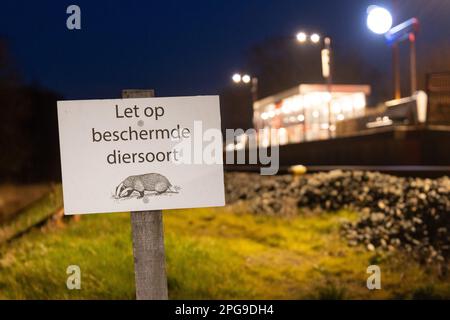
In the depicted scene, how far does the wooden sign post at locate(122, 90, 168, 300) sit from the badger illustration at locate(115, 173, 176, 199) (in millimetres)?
220

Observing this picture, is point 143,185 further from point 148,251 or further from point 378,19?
point 378,19

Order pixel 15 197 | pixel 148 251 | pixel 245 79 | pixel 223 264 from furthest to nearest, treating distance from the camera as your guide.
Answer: pixel 15 197, pixel 245 79, pixel 223 264, pixel 148 251

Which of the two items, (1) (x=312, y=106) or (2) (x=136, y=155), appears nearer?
(2) (x=136, y=155)

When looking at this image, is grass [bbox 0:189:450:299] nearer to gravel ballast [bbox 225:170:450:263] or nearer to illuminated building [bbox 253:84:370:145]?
gravel ballast [bbox 225:170:450:263]

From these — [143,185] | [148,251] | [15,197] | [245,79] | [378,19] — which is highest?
[378,19]

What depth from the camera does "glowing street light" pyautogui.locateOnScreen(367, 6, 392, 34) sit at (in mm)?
14802

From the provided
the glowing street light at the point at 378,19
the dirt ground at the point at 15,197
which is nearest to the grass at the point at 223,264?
the glowing street light at the point at 378,19

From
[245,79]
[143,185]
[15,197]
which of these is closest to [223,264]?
[143,185]

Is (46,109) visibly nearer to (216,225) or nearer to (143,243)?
(216,225)

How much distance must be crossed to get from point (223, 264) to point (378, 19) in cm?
927

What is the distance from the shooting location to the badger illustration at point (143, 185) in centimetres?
350

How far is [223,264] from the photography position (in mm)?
7930

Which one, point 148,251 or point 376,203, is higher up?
point 148,251
